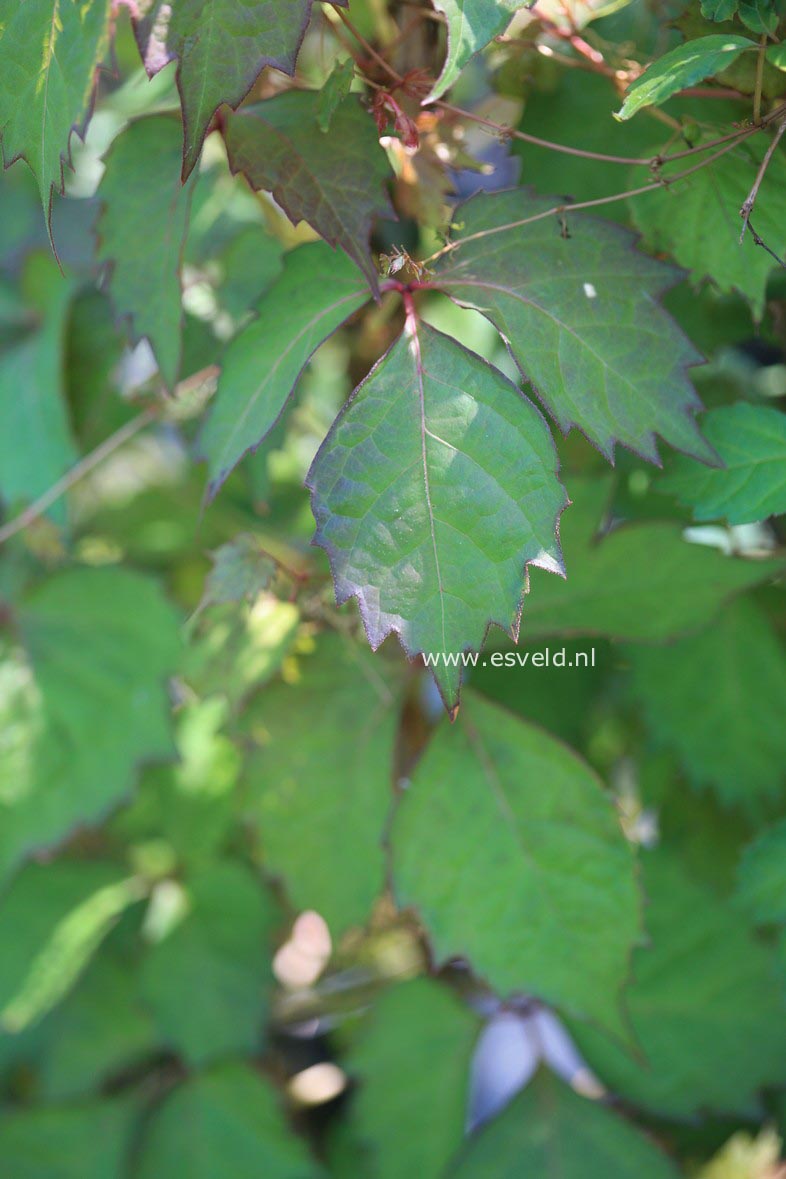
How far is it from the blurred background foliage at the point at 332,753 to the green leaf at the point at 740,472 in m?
0.02

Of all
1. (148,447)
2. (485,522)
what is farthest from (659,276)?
(148,447)

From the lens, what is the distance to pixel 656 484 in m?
0.68

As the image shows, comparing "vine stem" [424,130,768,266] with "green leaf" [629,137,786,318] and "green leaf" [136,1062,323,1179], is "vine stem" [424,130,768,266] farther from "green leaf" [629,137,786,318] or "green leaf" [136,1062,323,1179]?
"green leaf" [136,1062,323,1179]

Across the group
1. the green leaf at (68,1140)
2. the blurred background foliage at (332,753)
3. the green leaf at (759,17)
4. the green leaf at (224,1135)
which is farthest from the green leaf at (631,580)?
the green leaf at (68,1140)

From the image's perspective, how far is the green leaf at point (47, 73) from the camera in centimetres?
54

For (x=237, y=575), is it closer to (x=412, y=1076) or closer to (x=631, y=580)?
(x=631, y=580)

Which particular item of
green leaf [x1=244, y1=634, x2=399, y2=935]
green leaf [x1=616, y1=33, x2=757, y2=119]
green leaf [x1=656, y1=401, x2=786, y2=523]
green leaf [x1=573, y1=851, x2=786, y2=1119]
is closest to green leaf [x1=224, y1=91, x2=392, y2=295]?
green leaf [x1=616, y1=33, x2=757, y2=119]

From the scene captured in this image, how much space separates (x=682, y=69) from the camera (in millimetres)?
526

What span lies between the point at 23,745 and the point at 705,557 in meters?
0.62

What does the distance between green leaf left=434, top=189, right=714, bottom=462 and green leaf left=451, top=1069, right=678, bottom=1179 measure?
2.19ft

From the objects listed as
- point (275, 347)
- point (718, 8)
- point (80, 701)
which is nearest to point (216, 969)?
point (80, 701)

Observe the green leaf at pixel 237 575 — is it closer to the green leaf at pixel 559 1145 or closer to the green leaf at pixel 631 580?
the green leaf at pixel 631 580

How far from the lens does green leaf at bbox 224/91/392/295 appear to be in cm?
58

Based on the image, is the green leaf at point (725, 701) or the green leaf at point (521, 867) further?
the green leaf at point (725, 701)
